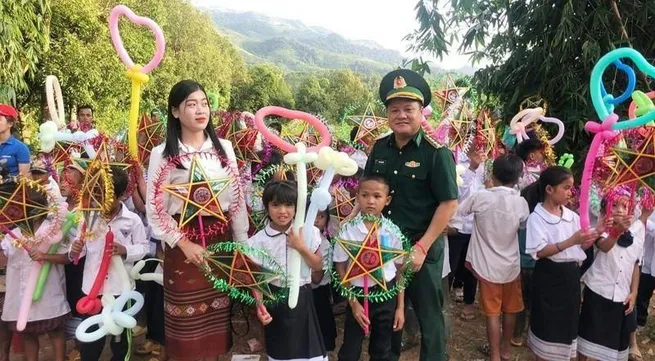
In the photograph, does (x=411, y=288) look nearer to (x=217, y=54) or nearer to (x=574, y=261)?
(x=574, y=261)

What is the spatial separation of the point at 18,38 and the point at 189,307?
685 centimetres

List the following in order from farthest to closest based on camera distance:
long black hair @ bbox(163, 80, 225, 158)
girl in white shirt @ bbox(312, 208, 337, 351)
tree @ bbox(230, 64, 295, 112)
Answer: tree @ bbox(230, 64, 295, 112), girl in white shirt @ bbox(312, 208, 337, 351), long black hair @ bbox(163, 80, 225, 158)

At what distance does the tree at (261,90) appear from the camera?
33.9m

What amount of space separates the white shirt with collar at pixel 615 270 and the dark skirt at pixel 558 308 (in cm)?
12

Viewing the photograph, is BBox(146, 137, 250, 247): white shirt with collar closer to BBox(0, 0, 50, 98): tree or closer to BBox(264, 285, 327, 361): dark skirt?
BBox(264, 285, 327, 361): dark skirt

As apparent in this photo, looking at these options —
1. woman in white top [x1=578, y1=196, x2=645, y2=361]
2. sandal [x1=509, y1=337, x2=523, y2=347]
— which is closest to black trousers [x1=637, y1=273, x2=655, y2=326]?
woman in white top [x1=578, y1=196, x2=645, y2=361]

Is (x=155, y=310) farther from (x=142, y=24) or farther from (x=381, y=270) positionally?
(x=142, y=24)

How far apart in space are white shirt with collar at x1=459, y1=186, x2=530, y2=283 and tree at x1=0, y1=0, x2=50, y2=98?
697 centimetres

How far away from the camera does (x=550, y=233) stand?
10.8 ft

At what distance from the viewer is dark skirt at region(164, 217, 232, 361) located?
109 inches

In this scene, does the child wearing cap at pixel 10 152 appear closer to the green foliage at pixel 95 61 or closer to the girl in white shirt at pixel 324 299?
the girl in white shirt at pixel 324 299

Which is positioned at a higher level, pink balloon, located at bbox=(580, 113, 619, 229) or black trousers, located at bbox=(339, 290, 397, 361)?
pink balloon, located at bbox=(580, 113, 619, 229)

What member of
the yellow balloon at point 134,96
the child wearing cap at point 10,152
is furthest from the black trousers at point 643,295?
the child wearing cap at point 10,152

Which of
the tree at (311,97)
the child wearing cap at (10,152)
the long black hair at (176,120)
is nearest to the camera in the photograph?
the long black hair at (176,120)
